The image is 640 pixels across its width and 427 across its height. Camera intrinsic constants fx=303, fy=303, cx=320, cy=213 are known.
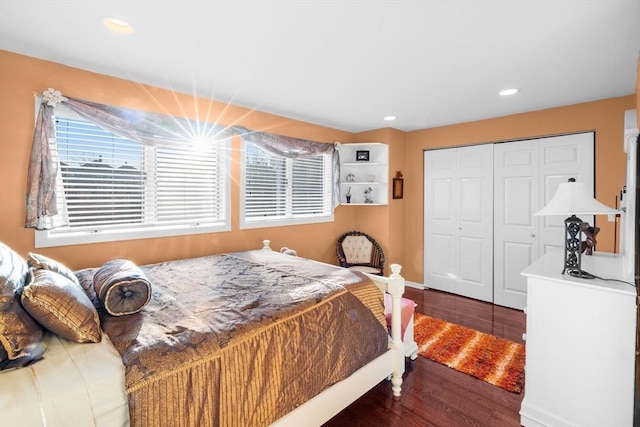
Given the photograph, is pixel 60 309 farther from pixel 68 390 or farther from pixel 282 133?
pixel 282 133

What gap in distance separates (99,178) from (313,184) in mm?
2517

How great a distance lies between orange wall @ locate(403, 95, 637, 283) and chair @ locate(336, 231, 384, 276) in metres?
0.72

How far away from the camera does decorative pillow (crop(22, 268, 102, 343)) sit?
116cm

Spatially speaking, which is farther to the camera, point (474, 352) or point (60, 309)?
point (474, 352)

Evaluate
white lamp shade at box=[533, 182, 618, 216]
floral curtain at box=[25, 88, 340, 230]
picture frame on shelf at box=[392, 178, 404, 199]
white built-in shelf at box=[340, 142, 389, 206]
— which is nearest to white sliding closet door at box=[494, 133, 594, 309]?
picture frame on shelf at box=[392, 178, 404, 199]

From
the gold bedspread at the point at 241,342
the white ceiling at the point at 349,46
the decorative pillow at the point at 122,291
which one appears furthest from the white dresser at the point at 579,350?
the decorative pillow at the point at 122,291

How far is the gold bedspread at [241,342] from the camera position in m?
1.21

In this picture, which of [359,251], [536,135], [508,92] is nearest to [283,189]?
[359,251]

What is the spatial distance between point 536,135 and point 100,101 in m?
4.50

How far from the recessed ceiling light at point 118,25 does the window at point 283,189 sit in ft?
5.39

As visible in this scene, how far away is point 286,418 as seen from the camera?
4.98ft

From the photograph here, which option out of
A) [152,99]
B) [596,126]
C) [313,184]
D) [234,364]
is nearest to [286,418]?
[234,364]

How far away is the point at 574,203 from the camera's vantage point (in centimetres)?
183

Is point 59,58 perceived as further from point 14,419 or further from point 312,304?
point 312,304
